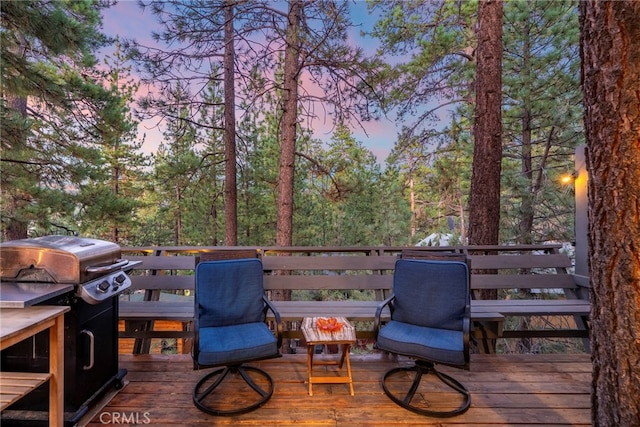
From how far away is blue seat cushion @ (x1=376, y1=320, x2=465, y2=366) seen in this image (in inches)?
82.0

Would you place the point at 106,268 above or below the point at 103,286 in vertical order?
above

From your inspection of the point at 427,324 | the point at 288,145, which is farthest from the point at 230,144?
the point at 427,324

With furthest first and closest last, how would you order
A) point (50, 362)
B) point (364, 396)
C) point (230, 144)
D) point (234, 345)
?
point (230, 144), point (364, 396), point (234, 345), point (50, 362)

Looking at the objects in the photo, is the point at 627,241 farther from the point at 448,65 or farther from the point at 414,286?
the point at 448,65

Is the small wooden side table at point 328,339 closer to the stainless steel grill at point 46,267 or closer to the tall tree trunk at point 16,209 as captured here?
the stainless steel grill at point 46,267

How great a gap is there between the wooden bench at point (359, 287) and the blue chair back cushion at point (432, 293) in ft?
1.04

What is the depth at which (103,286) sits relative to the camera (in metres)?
2.05

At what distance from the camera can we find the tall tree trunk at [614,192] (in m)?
1.31

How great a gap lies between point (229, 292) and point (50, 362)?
114cm

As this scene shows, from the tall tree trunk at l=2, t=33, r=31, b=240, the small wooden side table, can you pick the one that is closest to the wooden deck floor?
the small wooden side table

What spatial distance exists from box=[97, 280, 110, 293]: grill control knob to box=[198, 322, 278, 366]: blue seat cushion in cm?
72

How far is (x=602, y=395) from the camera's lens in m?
1.49

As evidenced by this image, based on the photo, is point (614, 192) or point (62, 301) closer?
point (614, 192)

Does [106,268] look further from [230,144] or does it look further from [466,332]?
[230,144]
